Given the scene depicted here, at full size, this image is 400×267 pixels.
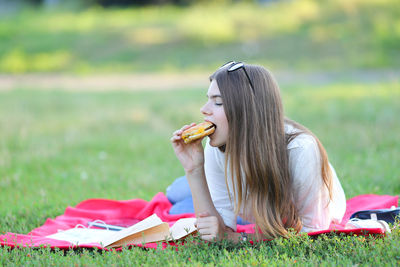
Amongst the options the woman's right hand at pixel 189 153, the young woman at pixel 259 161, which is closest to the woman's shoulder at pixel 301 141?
the young woman at pixel 259 161

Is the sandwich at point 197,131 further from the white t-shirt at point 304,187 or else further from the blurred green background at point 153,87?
the blurred green background at point 153,87

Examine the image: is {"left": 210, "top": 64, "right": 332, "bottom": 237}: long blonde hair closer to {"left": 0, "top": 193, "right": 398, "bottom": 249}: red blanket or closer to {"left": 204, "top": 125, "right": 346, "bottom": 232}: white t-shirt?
{"left": 204, "top": 125, "right": 346, "bottom": 232}: white t-shirt

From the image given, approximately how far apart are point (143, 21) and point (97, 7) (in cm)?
668

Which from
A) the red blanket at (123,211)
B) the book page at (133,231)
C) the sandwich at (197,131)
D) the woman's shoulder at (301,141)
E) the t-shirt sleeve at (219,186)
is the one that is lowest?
the red blanket at (123,211)

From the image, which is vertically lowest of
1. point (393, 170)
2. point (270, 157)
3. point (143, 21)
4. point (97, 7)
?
point (393, 170)

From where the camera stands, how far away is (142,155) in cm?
685

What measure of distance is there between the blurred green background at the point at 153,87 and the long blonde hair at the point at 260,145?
181 centimetres

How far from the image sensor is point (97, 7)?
→ 2738cm

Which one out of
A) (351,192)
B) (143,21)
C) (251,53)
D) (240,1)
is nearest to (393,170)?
(351,192)

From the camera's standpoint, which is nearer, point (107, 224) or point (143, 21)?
point (107, 224)

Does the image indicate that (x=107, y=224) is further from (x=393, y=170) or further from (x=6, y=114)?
(x=6, y=114)

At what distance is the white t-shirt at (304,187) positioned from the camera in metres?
3.14

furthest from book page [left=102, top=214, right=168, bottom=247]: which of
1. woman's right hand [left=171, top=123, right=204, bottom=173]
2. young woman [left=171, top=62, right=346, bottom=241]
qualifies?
woman's right hand [left=171, top=123, right=204, bottom=173]

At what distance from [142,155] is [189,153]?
367cm
